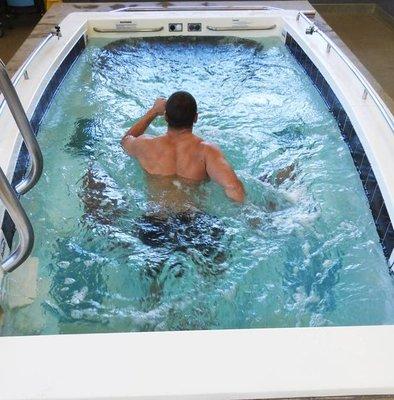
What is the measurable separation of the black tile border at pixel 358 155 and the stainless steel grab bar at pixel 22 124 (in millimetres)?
1272

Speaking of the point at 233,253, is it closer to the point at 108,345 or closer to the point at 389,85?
the point at 108,345

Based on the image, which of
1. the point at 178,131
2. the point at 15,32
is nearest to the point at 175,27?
the point at 15,32

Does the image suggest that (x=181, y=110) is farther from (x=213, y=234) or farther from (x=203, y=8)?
(x=203, y=8)

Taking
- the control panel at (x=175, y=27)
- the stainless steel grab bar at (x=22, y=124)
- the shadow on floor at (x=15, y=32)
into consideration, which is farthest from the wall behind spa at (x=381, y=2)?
the stainless steel grab bar at (x=22, y=124)

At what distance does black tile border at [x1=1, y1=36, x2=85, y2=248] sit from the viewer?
63.7 inches

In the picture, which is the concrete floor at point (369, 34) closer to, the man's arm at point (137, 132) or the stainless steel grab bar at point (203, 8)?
the stainless steel grab bar at point (203, 8)

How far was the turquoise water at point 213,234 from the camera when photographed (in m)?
1.51

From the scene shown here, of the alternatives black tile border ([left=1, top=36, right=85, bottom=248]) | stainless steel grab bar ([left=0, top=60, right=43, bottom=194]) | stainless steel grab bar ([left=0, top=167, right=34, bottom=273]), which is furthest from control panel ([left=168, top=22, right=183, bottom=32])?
stainless steel grab bar ([left=0, top=167, right=34, bottom=273])

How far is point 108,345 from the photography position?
1062 millimetres

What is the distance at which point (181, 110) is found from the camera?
172 centimetres

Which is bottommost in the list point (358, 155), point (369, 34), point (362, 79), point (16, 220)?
point (369, 34)

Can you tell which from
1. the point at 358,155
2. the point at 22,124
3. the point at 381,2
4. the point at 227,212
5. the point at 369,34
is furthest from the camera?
the point at 381,2

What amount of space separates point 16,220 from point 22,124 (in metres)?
0.34

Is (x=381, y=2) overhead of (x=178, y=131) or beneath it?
beneath
